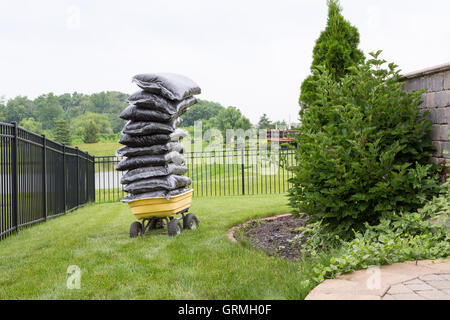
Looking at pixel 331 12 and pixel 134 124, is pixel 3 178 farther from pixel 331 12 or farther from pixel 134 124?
pixel 331 12

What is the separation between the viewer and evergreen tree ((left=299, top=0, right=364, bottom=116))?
19.1 feet

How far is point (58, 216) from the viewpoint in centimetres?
870

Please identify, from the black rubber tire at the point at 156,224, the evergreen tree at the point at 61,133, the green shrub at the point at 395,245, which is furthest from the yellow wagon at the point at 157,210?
the evergreen tree at the point at 61,133

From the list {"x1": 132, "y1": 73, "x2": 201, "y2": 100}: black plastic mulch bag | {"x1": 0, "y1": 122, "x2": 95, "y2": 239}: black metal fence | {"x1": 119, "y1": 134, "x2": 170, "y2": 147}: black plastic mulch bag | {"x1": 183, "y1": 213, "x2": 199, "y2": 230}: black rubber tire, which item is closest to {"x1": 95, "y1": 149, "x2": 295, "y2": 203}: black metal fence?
{"x1": 0, "y1": 122, "x2": 95, "y2": 239}: black metal fence

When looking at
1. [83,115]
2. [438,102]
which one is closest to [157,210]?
[438,102]

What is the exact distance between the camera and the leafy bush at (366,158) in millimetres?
3877

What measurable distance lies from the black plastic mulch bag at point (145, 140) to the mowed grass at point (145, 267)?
1.38 m

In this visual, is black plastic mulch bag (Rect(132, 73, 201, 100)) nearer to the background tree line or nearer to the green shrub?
the green shrub

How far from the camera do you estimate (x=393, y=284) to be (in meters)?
2.54

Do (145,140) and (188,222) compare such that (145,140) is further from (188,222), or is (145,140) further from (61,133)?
(61,133)

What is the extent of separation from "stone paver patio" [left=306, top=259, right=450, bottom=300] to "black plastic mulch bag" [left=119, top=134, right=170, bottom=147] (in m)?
3.41

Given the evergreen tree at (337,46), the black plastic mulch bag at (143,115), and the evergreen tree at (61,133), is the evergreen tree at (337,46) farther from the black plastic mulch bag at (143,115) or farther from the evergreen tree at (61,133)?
the evergreen tree at (61,133)

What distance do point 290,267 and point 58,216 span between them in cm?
690

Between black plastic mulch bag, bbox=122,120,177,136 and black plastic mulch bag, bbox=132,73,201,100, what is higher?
black plastic mulch bag, bbox=132,73,201,100
